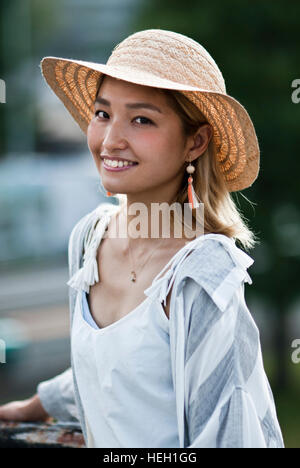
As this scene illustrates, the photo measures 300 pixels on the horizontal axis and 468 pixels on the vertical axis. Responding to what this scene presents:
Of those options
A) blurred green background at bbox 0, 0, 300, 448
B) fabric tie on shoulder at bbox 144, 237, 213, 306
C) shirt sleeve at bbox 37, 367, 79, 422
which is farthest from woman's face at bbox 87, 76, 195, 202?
blurred green background at bbox 0, 0, 300, 448

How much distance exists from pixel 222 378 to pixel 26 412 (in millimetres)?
838

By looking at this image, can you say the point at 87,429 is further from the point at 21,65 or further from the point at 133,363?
the point at 21,65

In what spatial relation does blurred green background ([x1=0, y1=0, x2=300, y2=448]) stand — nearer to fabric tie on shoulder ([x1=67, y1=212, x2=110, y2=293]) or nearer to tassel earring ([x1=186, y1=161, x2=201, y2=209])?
fabric tie on shoulder ([x1=67, y1=212, x2=110, y2=293])

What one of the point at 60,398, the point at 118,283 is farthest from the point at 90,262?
the point at 60,398

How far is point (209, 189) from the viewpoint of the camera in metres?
1.90

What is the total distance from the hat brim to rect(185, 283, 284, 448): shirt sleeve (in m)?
0.39

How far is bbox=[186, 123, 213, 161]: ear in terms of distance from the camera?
1.85 metres

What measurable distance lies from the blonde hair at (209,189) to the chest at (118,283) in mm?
110

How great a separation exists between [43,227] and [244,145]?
30.7 ft

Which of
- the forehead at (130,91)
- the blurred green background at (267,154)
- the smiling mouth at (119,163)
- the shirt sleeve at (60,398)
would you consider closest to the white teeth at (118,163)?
the smiling mouth at (119,163)

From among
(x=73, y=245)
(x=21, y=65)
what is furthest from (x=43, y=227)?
(x=73, y=245)

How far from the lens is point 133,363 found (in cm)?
174

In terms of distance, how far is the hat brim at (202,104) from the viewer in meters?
1.74

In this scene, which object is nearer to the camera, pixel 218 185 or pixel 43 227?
pixel 218 185
